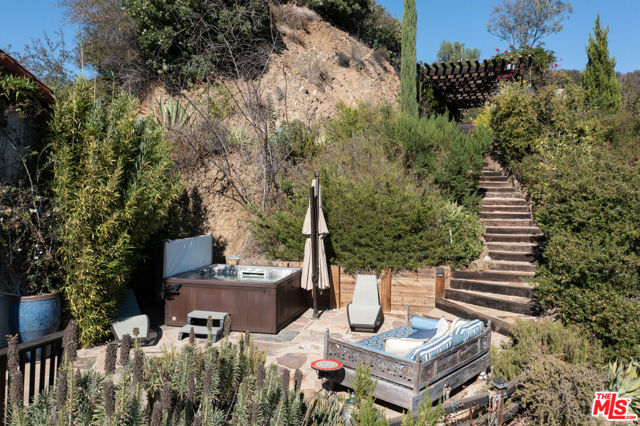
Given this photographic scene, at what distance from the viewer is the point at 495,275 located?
9273 millimetres

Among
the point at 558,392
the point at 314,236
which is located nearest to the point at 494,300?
the point at 314,236

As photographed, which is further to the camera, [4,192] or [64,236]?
[64,236]

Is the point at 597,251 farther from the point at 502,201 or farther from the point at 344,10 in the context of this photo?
the point at 344,10

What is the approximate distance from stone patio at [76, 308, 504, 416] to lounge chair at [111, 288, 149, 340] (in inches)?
11.2

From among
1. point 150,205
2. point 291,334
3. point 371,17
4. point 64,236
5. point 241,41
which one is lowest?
point 291,334

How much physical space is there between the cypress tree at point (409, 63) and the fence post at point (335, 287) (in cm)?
828

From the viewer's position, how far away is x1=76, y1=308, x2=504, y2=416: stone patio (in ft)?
18.5

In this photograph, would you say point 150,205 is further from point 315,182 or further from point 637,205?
point 637,205

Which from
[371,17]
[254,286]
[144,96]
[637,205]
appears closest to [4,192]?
[254,286]

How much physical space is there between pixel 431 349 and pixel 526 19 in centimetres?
2796

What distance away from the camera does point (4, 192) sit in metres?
5.91

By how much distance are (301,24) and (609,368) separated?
727 inches

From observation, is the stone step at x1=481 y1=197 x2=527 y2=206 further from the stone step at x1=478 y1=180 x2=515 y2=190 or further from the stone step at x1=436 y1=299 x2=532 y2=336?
the stone step at x1=436 y1=299 x2=532 y2=336

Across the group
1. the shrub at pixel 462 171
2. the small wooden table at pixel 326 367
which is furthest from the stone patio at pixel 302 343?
the shrub at pixel 462 171
